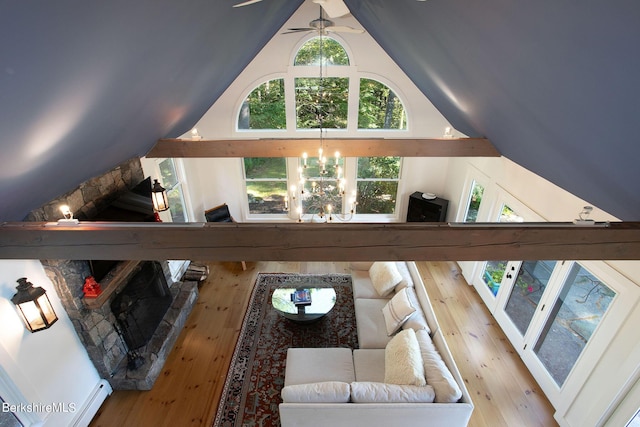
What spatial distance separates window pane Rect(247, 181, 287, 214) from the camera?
6.93 m

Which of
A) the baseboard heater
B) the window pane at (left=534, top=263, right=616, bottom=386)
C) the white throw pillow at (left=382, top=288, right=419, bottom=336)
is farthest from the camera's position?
the white throw pillow at (left=382, top=288, right=419, bottom=336)

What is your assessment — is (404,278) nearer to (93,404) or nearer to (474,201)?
(474,201)

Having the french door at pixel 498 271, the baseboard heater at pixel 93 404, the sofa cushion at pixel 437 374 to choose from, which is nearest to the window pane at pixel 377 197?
the french door at pixel 498 271

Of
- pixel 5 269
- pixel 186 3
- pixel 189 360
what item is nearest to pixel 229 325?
pixel 189 360

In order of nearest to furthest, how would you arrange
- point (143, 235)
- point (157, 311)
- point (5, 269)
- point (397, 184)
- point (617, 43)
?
1. point (617, 43)
2. point (143, 235)
3. point (5, 269)
4. point (157, 311)
5. point (397, 184)

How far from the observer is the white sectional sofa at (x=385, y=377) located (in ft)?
9.20

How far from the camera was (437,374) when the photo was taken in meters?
2.98

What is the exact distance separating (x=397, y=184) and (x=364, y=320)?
3655 millimetres

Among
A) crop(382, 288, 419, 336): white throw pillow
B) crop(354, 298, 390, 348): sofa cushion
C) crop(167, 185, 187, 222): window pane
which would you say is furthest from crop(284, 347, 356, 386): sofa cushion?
crop(167, 185, 187, 222): window pane

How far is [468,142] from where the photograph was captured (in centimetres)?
389

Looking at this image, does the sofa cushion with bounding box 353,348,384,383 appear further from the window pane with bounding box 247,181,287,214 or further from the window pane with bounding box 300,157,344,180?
the window pane with bounding box 247,181,287,214

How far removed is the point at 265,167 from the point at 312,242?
492 cm

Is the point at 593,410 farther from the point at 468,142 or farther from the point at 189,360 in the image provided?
the point at 189,360

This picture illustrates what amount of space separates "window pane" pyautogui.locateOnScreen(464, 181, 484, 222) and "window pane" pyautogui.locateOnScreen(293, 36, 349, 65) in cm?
325
